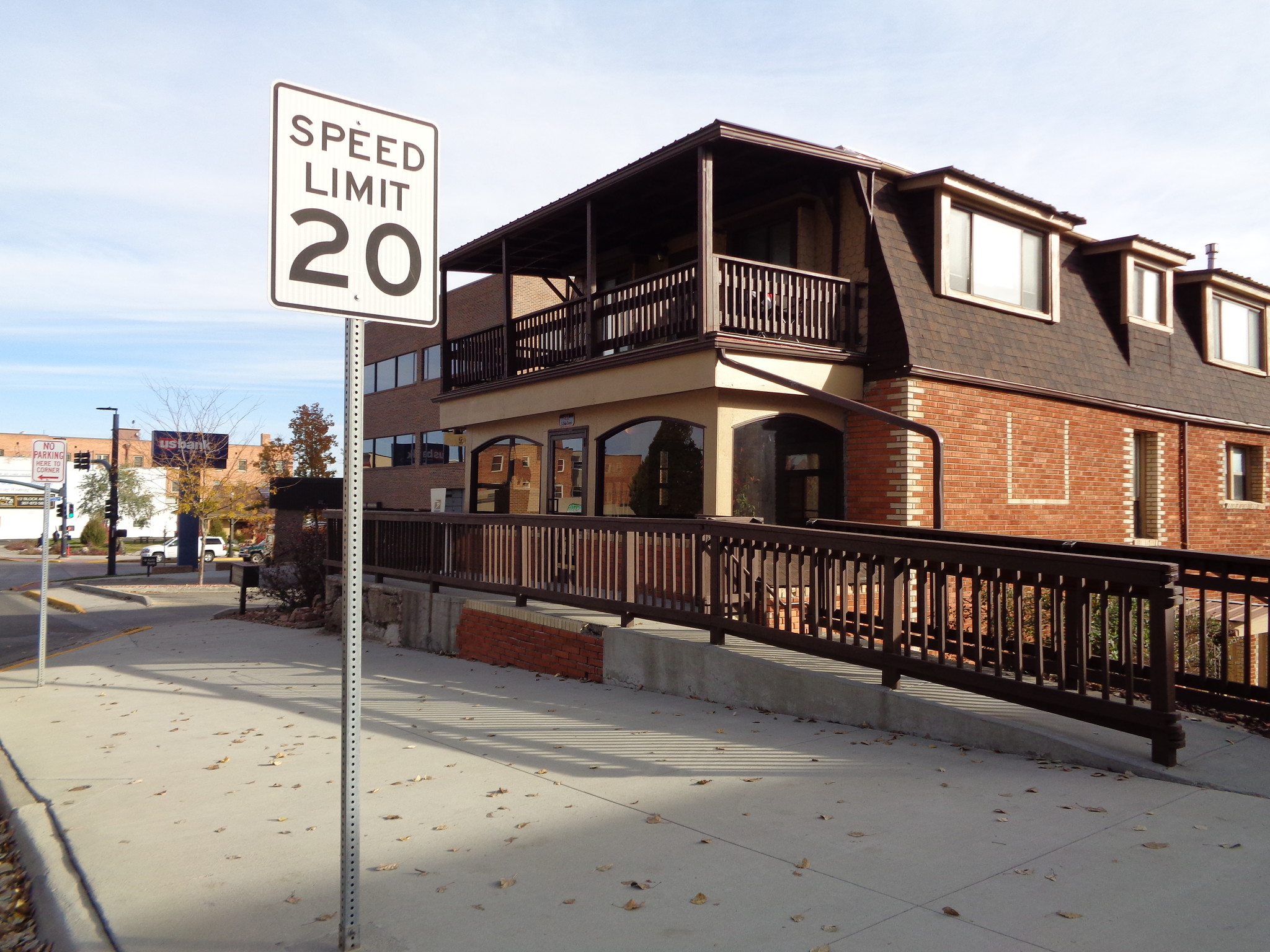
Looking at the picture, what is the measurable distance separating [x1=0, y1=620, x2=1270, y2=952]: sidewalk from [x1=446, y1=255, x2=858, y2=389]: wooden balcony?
582cm

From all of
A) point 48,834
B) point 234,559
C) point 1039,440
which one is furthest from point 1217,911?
point 234,559

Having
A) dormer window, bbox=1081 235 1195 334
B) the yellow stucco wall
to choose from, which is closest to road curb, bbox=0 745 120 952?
the yellow stucco wall

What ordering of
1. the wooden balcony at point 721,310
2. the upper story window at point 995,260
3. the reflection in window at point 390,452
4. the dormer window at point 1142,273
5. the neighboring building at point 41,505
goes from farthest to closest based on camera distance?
the neighboring building at point 41,505
the reflection in window at point 390,452
the dormer window at point 1142,273
the upper story window at point 995,260
the wooden balcony at point 721,310

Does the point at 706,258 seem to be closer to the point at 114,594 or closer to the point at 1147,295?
the point at 1147,295

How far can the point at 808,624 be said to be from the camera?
7.54 m

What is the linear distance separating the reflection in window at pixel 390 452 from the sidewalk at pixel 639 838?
28.2 m

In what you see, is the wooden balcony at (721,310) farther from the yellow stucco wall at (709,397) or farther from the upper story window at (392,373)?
the upper story window at (392,373)

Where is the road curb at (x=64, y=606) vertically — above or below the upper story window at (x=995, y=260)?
below

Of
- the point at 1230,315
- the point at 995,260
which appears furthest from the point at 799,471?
the point at 1230,315

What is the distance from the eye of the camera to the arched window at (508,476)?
16.9m

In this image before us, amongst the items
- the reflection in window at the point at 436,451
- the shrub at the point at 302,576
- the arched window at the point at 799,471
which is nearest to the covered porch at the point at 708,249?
the arched window at the point at 799,471

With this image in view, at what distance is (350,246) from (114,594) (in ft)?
88.7

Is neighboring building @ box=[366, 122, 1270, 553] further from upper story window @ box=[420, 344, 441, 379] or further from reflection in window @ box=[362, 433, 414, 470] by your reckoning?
reflection in window @ box=[362, 433, 414, 470]

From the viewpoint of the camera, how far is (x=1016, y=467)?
1330 cm
